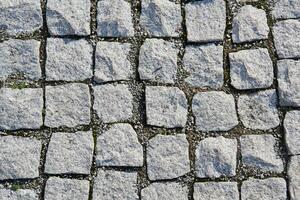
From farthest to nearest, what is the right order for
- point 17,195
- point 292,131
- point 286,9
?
point 286,9, point 292,131, point 17,195

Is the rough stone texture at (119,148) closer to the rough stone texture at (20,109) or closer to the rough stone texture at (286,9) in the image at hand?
the rough stone texture at (20,109)

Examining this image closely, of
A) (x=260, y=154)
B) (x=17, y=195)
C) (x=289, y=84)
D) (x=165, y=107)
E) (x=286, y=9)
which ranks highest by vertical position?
(x=286, y=9)

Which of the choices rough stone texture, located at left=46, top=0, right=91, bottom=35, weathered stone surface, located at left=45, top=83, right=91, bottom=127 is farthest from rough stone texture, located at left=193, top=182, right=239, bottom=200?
rough stone texture, located at left=46, top=0, right=91, bottom=35

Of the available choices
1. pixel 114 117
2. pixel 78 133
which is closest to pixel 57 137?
pixel 78 133

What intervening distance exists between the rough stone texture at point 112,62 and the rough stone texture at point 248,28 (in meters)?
0.64

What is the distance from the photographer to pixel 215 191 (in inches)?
126

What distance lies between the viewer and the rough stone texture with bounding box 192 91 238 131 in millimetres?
3248

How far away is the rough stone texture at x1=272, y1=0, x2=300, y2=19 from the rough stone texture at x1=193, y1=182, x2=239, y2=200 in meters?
1.03

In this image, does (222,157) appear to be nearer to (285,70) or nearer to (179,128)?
(179,128)

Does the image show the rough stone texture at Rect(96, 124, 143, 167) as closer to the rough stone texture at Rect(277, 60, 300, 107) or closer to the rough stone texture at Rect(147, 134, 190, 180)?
the rough stone texture at Rect(147, 134, 190, 180)

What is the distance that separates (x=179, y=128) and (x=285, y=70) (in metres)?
0.70

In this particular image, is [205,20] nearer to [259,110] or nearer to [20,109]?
[259,110]

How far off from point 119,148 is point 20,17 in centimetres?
94

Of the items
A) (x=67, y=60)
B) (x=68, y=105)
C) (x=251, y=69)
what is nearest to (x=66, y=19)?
(x=67, y=60)
